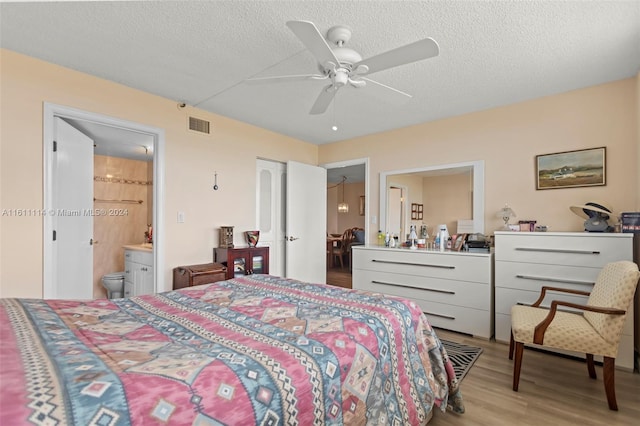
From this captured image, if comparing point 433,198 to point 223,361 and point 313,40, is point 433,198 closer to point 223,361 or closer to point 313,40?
point 313,40

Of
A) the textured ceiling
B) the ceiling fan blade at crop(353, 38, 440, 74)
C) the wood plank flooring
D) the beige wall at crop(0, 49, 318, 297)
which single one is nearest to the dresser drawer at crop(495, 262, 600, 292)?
the wood plank flooring

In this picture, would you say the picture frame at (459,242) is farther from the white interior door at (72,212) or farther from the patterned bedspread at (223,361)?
the white interior door at (72,212)

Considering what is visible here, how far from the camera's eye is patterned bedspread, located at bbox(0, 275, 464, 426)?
741 mm

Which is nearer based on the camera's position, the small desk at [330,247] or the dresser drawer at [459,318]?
the dresser drawer at [459,318]

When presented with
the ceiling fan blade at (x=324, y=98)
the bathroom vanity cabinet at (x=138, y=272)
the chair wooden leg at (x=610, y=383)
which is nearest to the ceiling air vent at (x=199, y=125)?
the bathroom vanity cabinet at (x=138, y=272)

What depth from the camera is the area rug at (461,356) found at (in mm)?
2379

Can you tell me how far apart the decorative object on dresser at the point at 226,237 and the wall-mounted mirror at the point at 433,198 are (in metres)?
2.02

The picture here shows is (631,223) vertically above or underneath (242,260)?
above

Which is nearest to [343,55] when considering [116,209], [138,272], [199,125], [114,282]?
[199,125]

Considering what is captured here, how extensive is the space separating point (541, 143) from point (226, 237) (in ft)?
11.4

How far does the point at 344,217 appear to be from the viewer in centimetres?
912

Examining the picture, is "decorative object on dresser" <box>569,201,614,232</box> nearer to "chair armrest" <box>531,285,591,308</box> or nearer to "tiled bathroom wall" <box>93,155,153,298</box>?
"chair armrest" <box>531,285,591,308</box>

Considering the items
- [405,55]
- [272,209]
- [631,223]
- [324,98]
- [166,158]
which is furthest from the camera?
[272,209]

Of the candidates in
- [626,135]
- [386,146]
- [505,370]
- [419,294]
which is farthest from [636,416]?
[386,146]
